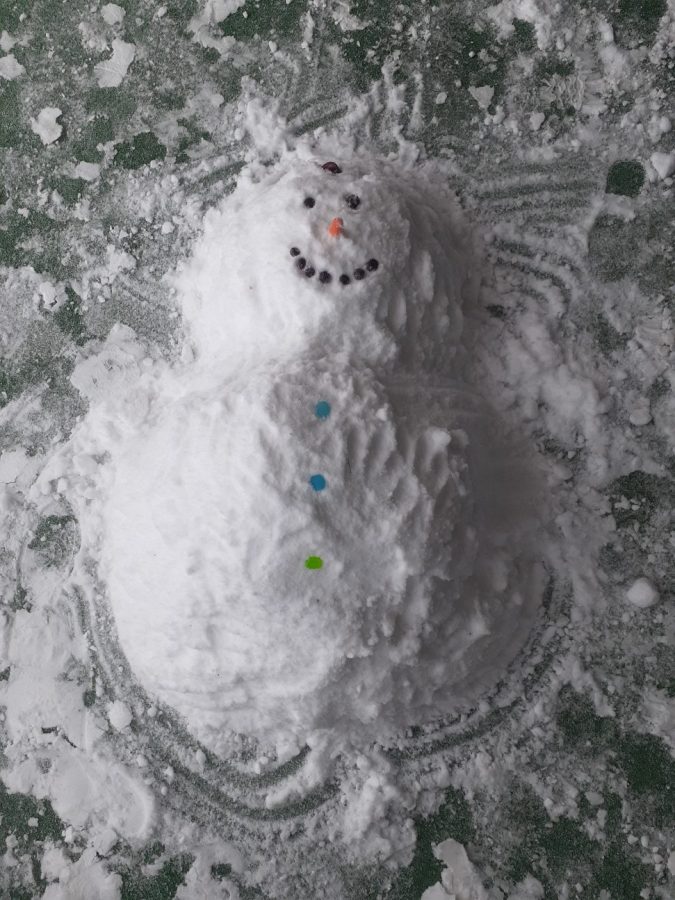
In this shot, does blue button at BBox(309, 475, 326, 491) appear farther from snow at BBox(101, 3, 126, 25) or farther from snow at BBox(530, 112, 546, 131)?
snow at BBox(101, 3, 126, 25)

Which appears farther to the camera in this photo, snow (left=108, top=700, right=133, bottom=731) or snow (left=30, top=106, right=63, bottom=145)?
snow (left=30, top=106, right=63, bottom=145)

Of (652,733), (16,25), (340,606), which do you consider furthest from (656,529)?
(16,25)

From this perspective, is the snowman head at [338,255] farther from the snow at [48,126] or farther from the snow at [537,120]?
the snow at [48,126]

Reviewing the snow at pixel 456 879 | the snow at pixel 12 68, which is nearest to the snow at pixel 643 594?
the snow at pixel 456 879

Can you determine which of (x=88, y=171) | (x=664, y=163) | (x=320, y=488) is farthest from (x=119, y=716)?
(x=664, y=163)

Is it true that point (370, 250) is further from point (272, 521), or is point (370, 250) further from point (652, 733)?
point (652, 733)

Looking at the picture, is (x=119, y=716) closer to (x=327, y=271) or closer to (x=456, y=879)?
(x=456, y=879)

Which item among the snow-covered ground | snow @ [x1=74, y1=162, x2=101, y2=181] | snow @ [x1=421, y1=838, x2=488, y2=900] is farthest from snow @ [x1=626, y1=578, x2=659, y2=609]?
snow @ [x1=74, y1=162, x2=101, y2=181]
